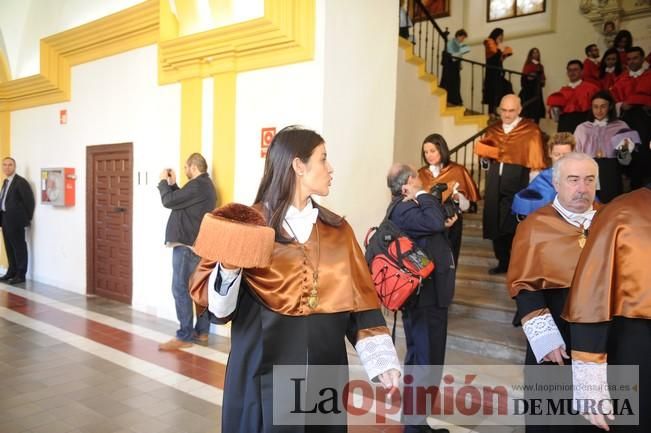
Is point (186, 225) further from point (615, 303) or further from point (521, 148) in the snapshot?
point (615, 303)

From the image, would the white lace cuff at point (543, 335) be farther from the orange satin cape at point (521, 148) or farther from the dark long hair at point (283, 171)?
the orange satin cape at point (521, 148)

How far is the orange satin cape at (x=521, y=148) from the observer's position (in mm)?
4758

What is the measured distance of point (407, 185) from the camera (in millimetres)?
2949

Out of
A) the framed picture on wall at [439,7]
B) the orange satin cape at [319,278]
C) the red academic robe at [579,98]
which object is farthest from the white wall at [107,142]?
the framed picture on wall at [439,7]

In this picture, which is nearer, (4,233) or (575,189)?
(575,189)

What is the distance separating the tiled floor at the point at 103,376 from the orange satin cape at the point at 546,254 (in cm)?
141

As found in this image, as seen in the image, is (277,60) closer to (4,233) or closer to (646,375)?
(646,375)

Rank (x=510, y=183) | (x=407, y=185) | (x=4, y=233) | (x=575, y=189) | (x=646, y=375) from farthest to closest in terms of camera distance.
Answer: (x=4, y=233)
(x=510, y=183)
(x=407, y=185)
(x=575, y=189)
(x=646, y=375)

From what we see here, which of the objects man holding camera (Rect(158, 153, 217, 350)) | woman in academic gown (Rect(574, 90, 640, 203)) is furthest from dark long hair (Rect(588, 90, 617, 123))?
man holding camera (Rect(158, 153, 217, 350))

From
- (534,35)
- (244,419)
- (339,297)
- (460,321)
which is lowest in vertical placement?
(460,321)

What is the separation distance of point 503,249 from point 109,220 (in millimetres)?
5157

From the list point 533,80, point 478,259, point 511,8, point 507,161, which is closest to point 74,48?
point 507,161

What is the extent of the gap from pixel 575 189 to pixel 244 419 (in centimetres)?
169

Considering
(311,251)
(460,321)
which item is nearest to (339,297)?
(311,251)
